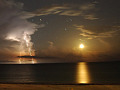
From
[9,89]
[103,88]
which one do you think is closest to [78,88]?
[103,88]

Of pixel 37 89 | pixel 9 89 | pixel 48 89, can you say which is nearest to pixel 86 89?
pixel 48 89

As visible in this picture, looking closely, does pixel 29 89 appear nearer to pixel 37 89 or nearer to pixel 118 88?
pixel 37 89

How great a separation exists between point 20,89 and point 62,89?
158 inches

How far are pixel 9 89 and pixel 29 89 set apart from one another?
75.0 inches

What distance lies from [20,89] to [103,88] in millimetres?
7987

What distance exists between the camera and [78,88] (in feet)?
49.8

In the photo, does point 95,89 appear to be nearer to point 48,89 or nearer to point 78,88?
point 78,88

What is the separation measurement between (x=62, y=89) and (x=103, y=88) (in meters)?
3.99

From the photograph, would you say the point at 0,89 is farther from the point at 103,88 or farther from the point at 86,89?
the point at 103,88

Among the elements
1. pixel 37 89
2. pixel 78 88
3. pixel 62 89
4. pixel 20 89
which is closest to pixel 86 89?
pixel 78 88

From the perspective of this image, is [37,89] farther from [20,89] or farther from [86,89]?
→ [86,89]

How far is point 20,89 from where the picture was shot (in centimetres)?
1482

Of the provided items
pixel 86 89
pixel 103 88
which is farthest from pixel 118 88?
pixel 86 89

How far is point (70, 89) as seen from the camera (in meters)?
14.7
